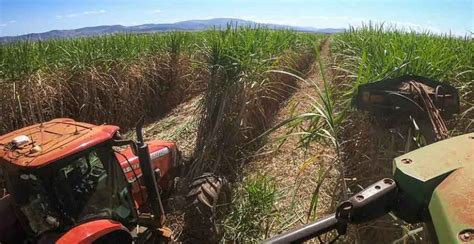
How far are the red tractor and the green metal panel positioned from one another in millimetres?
2016

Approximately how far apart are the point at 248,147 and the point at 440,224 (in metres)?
4.65

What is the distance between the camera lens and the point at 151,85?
28.5ft

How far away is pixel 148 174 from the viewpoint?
302 cm

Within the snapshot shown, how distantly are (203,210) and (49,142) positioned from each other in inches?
58.6

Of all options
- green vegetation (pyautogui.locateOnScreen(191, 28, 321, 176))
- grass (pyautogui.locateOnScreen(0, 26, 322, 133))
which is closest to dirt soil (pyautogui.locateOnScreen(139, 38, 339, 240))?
green vegetation (pyautogui.locateOnScreen(191, 28, 321, 176))

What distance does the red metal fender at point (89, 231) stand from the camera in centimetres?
239

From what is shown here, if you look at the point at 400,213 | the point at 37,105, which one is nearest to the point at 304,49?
the point at 37,105

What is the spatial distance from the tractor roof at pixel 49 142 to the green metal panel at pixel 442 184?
Answer: 2015 mm

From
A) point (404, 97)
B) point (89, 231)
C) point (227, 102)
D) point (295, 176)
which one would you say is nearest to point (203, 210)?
point (89, 231)

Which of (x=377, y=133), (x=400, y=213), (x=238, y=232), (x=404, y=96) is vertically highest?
(x=404, y=96)

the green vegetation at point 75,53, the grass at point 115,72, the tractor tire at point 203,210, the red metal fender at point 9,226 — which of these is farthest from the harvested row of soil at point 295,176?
the green vegetation at point 75,53

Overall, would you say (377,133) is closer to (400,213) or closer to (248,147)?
(400,213)

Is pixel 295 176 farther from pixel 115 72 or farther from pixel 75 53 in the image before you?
pixel 75 53

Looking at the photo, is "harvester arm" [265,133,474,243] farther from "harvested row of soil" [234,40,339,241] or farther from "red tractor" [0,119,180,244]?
"red tractor" [0,119,180,244]
